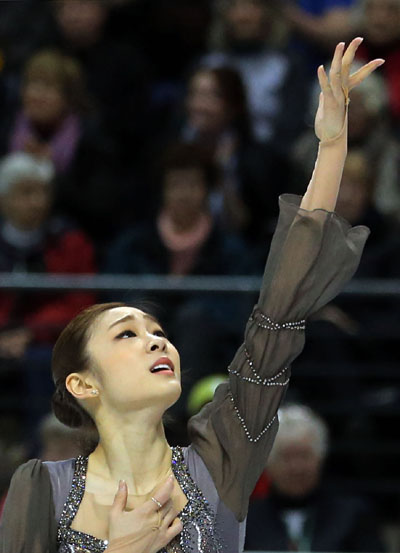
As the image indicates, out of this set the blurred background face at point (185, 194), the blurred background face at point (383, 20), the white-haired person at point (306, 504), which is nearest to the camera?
the white-haired person at point (306, 504)

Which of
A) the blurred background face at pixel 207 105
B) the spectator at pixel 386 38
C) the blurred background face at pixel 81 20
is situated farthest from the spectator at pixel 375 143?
the blurred background face at pixel 81 20

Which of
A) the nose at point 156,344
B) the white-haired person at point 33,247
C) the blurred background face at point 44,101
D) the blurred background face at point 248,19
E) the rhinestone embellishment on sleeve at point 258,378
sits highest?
the blurred background face at point 248,19

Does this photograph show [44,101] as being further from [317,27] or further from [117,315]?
[117,315]

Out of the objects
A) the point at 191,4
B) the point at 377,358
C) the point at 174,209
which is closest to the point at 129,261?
the point at 174,209

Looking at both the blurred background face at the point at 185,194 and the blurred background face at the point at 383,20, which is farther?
the blurred background face at the point at 383,20

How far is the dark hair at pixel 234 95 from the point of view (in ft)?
19.6

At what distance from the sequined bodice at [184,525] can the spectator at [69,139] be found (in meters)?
3.25

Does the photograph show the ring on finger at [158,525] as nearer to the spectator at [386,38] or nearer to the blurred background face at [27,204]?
the blurred background face at [27,204]

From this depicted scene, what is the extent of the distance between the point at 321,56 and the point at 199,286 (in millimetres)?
1795

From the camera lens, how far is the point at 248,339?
266 centimetres

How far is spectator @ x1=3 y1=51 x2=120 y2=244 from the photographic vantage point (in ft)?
19.4

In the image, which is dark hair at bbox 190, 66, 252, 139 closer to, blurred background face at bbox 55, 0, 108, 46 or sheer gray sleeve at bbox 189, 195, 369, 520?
blurred background face at bbox 55, 0, 108, 46

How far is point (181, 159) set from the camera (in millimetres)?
5641

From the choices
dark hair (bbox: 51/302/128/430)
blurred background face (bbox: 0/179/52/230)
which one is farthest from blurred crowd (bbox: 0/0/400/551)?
dark hair (bbox: 51/302/128/430)
